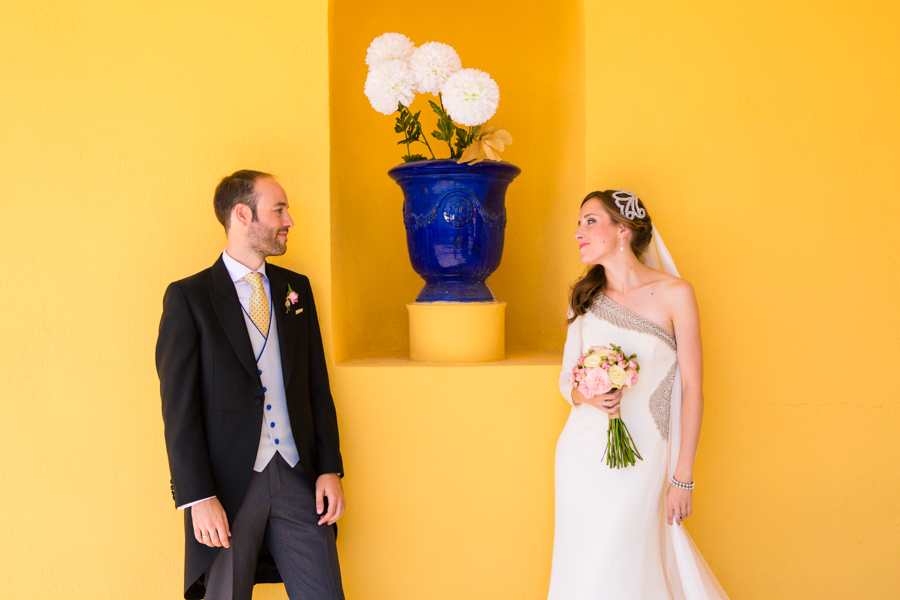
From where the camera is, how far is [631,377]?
2100mm

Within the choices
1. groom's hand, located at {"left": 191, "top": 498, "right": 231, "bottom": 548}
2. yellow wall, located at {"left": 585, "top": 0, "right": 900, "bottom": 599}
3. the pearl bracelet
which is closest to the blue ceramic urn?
yellow wall, located at {"left": 585, "top": 0, "right": 900, "bottom": 599}

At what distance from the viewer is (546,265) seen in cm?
325

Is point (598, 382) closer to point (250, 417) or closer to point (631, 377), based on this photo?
point (631, 377)

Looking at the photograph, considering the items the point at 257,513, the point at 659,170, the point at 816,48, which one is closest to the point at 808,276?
the point at 659,170

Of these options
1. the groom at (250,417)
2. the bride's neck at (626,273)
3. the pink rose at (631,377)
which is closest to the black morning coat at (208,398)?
the groom at (250,417)

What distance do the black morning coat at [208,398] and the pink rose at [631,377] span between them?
111 cm

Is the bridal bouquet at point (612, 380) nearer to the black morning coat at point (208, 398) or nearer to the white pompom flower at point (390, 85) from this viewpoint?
the black morning coat at point (208, 398)

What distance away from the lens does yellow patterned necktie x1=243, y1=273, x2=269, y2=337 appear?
222 cm

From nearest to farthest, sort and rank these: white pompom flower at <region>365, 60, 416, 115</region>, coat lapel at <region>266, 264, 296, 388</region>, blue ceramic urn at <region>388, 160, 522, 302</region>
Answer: coat lapel at <region>266, 264, 296, 388</region> < white pompom flower at <region>365, 60, 416, 115</region> < blue ceramic urn at <region>388, 160, 522, 302</region>

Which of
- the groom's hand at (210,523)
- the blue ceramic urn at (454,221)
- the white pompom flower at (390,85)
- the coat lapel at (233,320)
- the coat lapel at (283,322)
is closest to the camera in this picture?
the groom's hand at (210,523)

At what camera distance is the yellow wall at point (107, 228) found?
252cm

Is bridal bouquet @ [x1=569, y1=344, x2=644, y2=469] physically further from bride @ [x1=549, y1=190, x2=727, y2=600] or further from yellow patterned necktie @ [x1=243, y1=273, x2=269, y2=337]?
yellow patterned necktie @ [x1=243, y1=273, x2=269, y2=337]

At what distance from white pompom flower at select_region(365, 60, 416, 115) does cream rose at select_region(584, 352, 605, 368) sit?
120 cm

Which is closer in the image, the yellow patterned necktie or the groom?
the groom
